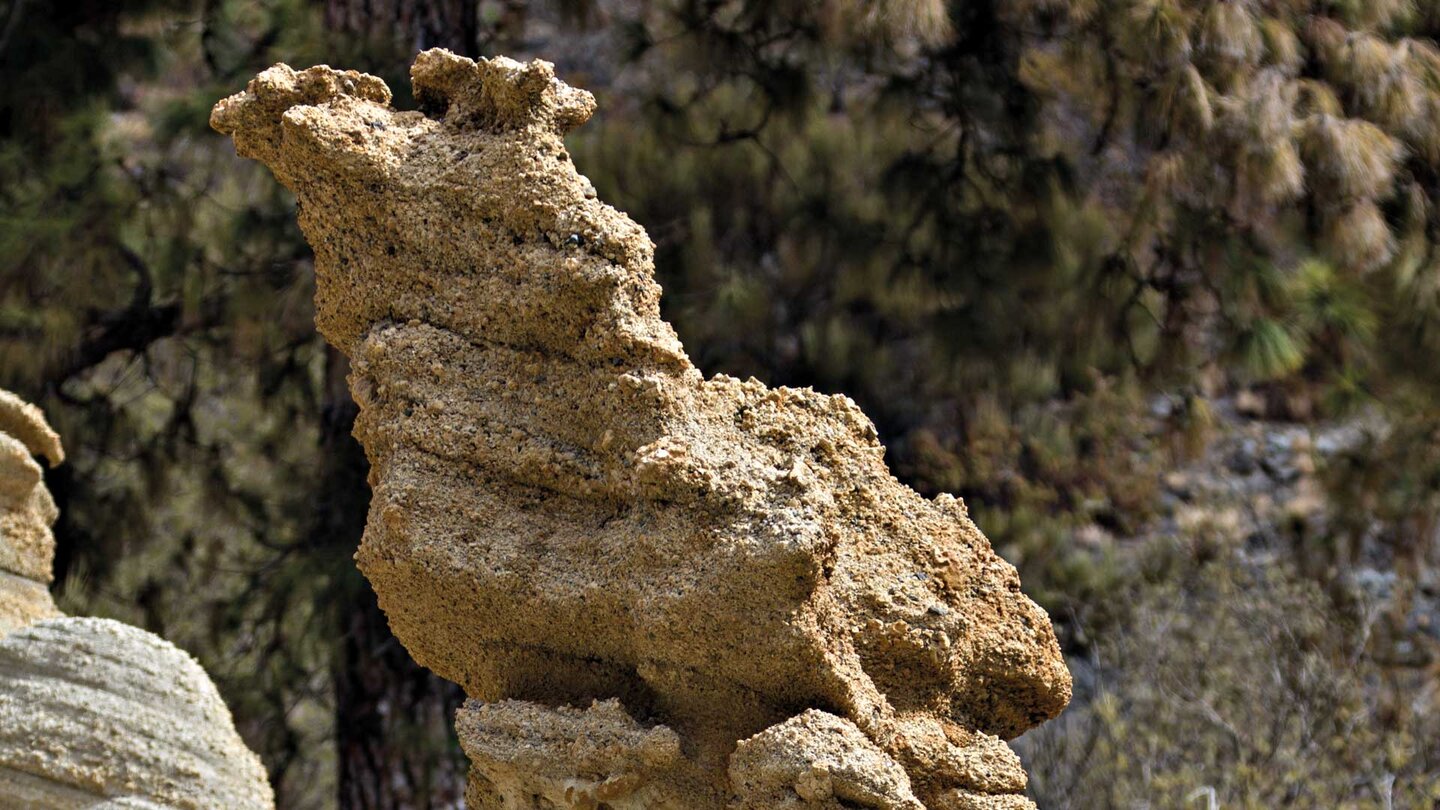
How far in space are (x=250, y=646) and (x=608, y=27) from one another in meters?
2.49

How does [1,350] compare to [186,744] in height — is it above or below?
below

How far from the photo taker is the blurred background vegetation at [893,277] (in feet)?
19.2

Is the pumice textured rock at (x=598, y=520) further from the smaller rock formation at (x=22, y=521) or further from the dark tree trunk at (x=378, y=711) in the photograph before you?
the dark tree trunk at (x=378, y=711)

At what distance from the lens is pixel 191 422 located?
7.03 meters

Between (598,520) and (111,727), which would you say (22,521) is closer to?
(111,727)

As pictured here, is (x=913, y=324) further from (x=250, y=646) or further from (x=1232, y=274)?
(x=250, y=646)

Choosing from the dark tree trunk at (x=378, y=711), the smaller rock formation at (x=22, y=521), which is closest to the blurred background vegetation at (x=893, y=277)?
the dark tree trunk at (x=378, y=711)

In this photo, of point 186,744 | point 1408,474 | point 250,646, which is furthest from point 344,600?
point 1408,474

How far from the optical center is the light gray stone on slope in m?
3.18

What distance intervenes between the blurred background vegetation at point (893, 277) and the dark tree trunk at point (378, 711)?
0.01 m

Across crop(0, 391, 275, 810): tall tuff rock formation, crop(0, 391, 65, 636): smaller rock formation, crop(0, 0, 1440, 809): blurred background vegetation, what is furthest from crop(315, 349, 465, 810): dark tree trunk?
crop(0, 391, 275, 810): tall tuff rock formation

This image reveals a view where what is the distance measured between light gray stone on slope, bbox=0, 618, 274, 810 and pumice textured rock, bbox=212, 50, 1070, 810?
0.71m

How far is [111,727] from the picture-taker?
3.23 m

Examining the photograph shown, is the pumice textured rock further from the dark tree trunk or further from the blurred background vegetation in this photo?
the dark tree trunk
